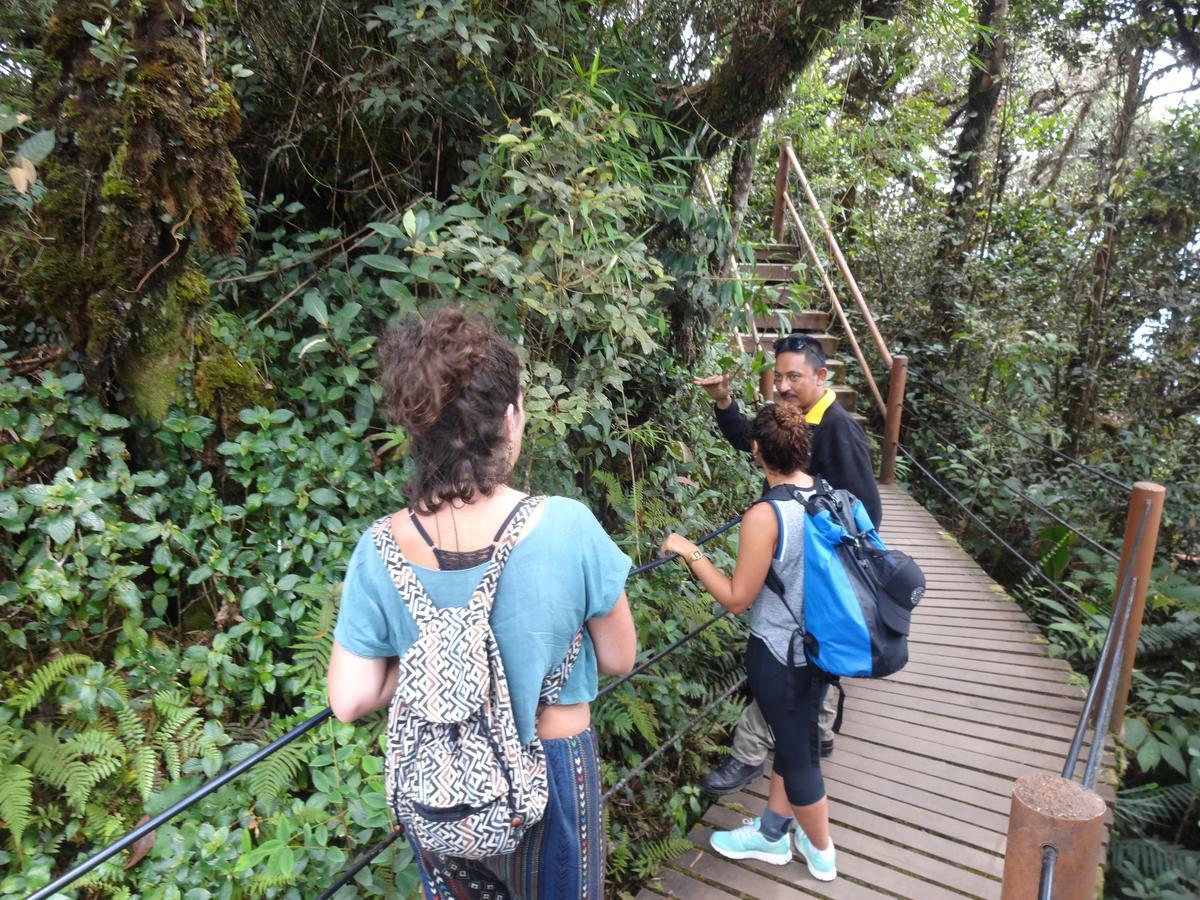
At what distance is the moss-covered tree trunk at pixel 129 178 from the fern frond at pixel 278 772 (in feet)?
4.76

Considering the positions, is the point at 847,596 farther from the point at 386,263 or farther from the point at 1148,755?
the point at 1148,755

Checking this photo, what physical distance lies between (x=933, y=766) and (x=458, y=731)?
2.75 meters

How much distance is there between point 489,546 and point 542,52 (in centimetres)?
250

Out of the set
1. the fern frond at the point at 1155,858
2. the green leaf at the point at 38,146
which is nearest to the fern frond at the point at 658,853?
the fern frond at the point at 1155,858

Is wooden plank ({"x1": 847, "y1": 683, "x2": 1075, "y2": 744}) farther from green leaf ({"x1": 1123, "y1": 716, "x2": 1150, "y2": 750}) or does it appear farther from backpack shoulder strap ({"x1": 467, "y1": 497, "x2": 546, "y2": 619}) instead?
backpack shoulder strap ({"x1": 467, "y1": 497, "x2": 546, "y2": 619})

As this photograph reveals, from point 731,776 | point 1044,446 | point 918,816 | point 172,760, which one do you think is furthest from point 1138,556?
point 172,760

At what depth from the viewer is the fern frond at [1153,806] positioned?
364cm

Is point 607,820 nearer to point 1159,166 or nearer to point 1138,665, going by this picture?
point 1138,665

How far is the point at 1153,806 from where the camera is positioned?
146 inches

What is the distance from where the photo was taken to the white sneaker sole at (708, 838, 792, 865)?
2566 millimetres

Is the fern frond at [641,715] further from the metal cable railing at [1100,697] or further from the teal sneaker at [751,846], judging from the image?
the metal cable railing at [1100,697]

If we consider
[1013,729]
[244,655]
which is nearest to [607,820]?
[244,655]

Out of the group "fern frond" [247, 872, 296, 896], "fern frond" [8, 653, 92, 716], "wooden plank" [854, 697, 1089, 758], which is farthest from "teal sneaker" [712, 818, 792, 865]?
"fern frond" [8, 653, 92, 716]

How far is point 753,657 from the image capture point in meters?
2.31
